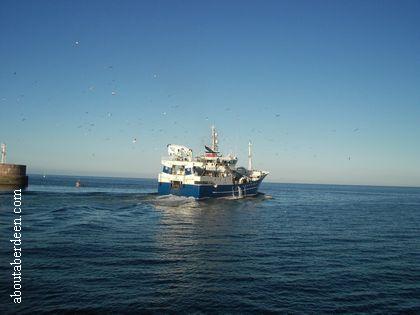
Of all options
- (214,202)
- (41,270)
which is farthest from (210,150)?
(41,270)

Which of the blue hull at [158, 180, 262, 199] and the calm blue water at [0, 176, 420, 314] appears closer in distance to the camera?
the calm blue water at [0, 176, 420, 314]

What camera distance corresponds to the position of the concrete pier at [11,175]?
91.1m

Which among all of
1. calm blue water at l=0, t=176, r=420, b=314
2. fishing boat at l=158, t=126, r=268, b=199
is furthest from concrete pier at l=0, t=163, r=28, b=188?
calm blue water at l=0, t=176, r=420, b=314

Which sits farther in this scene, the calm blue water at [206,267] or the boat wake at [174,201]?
the boat wake at [174,201]

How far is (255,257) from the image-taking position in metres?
28.0

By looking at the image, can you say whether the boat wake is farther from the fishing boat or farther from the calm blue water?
the calm blue water

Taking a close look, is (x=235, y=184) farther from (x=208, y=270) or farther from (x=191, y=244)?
(x=208, y=270)

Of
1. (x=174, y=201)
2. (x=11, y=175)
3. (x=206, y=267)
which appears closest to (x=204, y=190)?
(x=174, y=201)

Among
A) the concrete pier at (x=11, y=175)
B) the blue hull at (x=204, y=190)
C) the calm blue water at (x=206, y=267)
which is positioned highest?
the concrete pier at (x=11, y=175)

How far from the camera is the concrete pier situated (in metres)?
91.1

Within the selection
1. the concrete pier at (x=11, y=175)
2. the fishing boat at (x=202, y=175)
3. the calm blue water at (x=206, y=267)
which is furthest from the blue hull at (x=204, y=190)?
the concrete pier at (x=11, y=175)

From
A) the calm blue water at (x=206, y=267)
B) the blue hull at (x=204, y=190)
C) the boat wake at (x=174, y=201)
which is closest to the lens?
the calm blue water at (x=206, y=267)

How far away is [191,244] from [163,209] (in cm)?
2782

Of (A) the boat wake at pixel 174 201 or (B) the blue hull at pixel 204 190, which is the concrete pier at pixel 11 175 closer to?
(B) the blue hull at pixel 204 190
